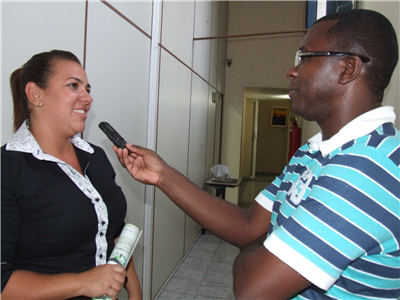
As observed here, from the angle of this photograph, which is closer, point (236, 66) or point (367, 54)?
point (367, 54)

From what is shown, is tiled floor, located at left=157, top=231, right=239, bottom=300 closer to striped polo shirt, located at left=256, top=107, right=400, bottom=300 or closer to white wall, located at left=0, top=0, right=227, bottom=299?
white wall, located at left=0, top=0, right=227, bottom=299

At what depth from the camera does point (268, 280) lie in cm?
68

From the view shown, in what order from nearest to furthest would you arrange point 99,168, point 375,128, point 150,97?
point 375,128, point 99,168, point 150,97

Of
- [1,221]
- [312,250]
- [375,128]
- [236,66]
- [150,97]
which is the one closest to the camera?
[312,250]

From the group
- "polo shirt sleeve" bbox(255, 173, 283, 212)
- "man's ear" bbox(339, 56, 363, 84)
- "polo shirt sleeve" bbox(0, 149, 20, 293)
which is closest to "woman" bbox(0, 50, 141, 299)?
"polo shirt sleeve" bbox(0, 149, 20, 293)

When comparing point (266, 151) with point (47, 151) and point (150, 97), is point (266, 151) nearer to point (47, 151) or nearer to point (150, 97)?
point (150, 97)

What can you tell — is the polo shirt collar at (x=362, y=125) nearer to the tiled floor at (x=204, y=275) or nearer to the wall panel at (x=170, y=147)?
the wall panel at (x=170, y=147)

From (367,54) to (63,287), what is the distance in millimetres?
1169

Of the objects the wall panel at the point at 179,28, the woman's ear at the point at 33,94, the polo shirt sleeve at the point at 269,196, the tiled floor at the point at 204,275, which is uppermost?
the wall panel at the point at 179,28

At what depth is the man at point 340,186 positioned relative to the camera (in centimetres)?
64

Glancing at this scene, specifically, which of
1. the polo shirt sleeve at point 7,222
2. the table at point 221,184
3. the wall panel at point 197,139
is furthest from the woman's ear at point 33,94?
the table at point 221,184

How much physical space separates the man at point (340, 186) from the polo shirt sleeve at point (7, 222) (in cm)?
70

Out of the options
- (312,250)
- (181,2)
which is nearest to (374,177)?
(312,250)

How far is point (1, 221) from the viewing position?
2.86ft
